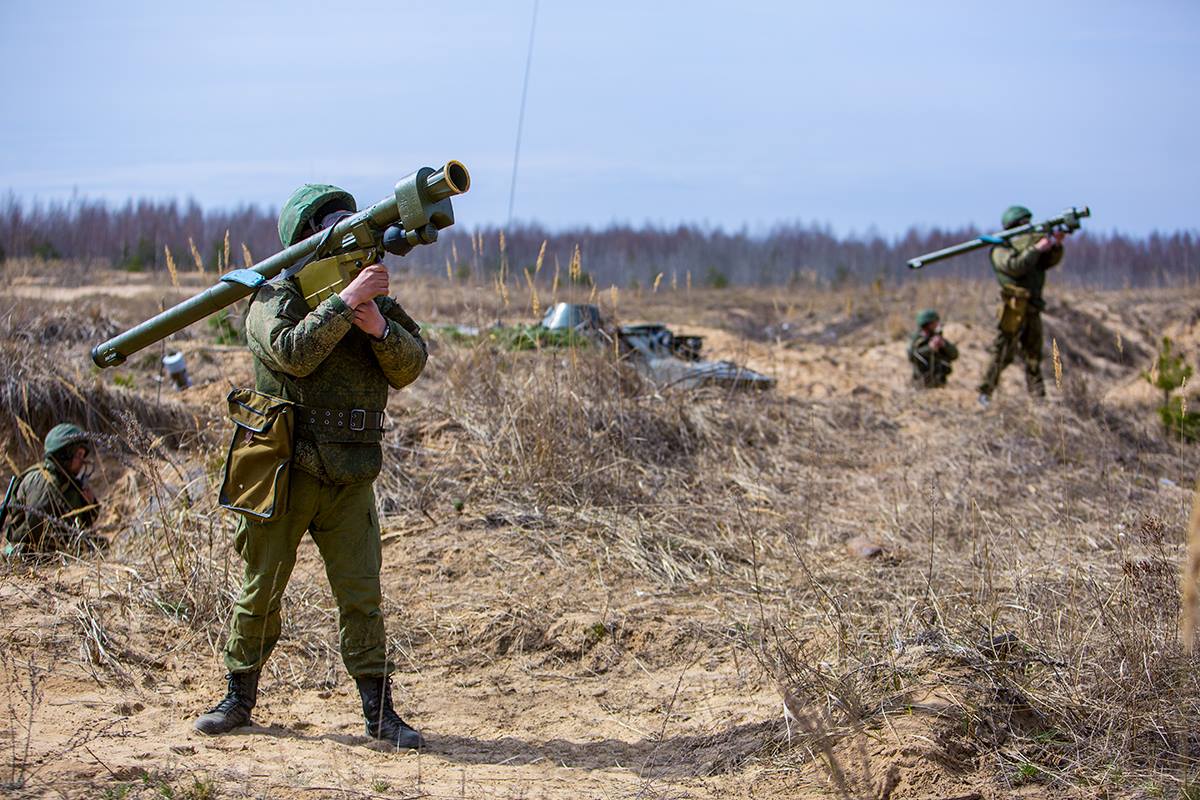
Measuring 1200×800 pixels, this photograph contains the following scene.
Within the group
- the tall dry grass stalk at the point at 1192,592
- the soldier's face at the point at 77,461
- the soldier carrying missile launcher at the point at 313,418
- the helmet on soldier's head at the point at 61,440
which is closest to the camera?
the tall dry grass stalk at the point at 1192,592

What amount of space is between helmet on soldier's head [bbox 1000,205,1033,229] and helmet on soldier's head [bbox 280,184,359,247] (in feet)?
25.8

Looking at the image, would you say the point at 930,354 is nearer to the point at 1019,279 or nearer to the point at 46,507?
the point at 1019,279

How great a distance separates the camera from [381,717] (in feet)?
11.5

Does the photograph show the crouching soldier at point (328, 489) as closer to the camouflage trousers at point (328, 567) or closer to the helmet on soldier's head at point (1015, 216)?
the camouflage trousers at point (328, 567)

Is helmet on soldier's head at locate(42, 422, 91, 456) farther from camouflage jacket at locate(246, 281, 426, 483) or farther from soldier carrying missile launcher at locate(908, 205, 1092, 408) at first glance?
soldier carrying missile launcher at locate(908, 205, 1092, 408)

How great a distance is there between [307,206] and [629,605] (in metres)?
2.33

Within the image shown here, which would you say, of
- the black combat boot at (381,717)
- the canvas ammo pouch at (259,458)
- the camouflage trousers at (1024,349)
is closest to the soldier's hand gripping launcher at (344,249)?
the canvas ammo pouch at (259,458)

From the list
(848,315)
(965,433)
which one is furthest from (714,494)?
(848,315)

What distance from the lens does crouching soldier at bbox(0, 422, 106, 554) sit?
499 cm

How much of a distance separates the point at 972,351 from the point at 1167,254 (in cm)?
3285

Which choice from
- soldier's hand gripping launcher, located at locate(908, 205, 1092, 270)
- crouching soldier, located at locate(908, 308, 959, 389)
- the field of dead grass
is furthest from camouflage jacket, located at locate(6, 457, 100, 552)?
crouching soldier, located at locate(908, 308, 959, 389)

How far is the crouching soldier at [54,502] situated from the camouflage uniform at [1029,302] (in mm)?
7739

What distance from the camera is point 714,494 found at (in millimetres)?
6301

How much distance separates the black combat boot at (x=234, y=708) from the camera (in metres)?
3.46
